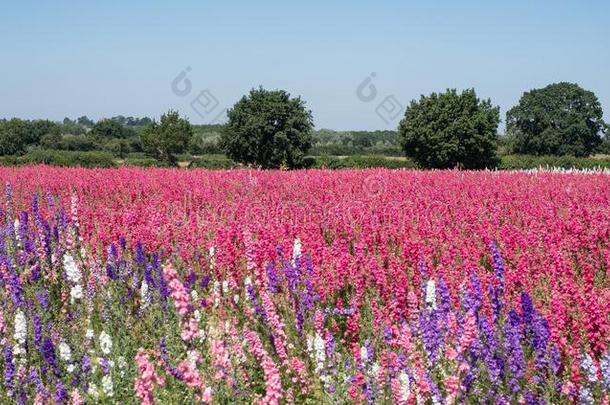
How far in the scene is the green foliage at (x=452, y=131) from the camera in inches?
1706

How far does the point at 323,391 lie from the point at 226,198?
1077 centimetres

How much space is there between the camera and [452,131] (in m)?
43.3

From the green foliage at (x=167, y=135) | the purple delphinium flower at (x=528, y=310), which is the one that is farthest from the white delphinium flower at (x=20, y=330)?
the green foliage at (x=167, y=135)

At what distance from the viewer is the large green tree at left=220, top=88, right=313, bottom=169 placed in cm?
4256

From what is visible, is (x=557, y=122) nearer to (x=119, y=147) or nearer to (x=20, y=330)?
(x=119, y=147)

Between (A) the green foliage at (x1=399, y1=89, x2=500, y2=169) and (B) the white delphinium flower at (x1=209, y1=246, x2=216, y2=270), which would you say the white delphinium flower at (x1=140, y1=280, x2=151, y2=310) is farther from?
(A) the green foliage at (x1=399, y1=89, x2=500, y2=169)

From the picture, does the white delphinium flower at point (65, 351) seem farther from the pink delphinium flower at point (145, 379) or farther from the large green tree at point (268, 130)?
the large green tree at point (268, 130)

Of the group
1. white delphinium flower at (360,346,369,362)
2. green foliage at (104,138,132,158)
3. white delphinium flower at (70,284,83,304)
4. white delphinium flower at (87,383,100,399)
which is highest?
green foliage at (104,138,132,158)

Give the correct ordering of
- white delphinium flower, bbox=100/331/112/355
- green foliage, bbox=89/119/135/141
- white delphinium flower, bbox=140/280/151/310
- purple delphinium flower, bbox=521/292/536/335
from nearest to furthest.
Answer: purple delphinium flower, bbox=521/292/536/335
white delphinium flower, bbox=100/331/112/355
white delphinium flower, bbox=140/280/151/310
green foliage, bbox=89/119/135/141

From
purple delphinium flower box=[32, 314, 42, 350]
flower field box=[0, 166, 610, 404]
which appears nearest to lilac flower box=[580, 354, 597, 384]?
flower field box=[0, 166, 610, 404]

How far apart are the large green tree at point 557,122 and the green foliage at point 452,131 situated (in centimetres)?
2494

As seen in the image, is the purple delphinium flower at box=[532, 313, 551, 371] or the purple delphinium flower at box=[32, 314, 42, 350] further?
the purple delphinium flower at box=[32, 314, 42, 350]

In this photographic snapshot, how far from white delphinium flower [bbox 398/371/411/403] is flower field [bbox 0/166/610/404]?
0.8 inches

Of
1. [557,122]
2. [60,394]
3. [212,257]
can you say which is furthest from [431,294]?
[557,122]
